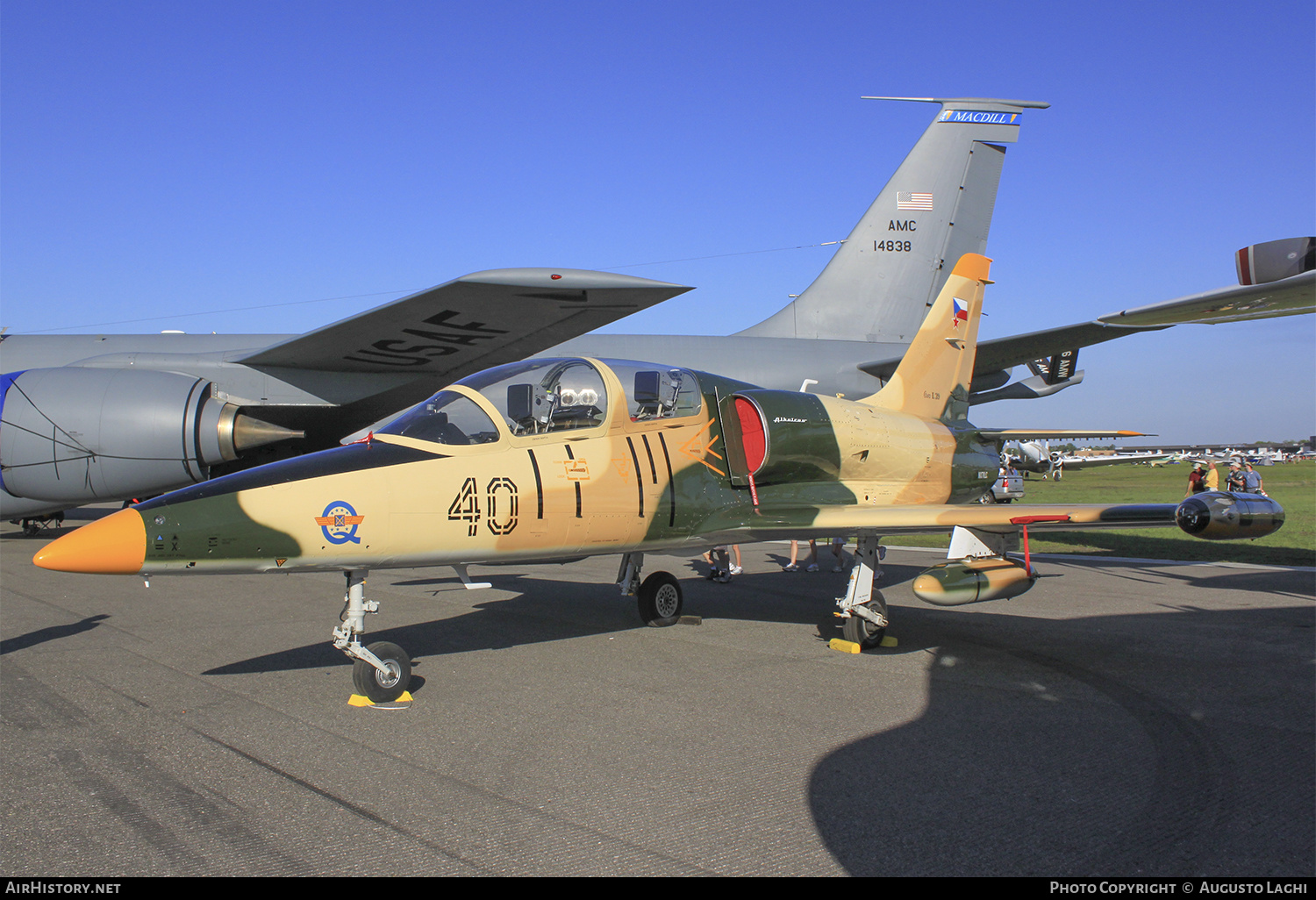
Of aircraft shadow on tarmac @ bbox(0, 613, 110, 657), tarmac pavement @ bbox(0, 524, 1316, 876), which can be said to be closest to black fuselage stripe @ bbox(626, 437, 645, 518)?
tarmac pavement @ bbox(0, 524, 1316, 876)

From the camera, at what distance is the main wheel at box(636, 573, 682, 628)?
26.5ft

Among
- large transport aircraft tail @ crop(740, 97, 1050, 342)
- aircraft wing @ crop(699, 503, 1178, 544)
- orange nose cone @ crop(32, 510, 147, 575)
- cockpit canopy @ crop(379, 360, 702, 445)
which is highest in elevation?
large transport aircraft tail @ crop(740, 97, 1050, 342)

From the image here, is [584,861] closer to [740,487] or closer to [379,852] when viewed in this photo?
[379,852]

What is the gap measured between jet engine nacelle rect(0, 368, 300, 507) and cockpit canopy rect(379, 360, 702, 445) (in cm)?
420

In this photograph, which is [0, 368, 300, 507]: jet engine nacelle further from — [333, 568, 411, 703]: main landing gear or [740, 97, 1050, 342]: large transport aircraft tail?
[740, 97, 1050, 342]: large transport aircraft tail

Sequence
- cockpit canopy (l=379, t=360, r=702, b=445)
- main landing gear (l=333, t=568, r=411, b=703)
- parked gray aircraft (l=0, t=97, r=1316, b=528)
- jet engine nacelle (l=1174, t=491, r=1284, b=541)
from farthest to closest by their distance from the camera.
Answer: parked gray aircraft (l=0, t=97, r=1316, b=528) < jet engine nacelle (l=1174, t=491, r=1284, b=541) < cockpit canopy (l=379, t=360, r=702, b=445) < main landing gear (l=333, t=568, r=411, b=703)

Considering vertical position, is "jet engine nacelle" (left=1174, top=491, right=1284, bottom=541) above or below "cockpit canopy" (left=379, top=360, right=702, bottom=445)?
below

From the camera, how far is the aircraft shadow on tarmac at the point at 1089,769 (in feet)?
10.6

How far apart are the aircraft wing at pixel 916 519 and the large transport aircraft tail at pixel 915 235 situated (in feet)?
32.4

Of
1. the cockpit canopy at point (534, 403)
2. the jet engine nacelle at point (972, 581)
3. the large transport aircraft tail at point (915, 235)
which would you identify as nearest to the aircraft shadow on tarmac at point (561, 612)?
the jet engine nacelle at point (972, 581)

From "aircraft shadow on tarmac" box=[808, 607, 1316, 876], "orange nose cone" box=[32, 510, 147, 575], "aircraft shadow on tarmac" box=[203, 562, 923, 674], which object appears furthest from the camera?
"aircraft shadow on tarmac" box=[203, 562, 923, 674]

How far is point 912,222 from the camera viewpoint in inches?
629

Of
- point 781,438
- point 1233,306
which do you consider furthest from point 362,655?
point 1233,306

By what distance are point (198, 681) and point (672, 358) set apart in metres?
11.2
